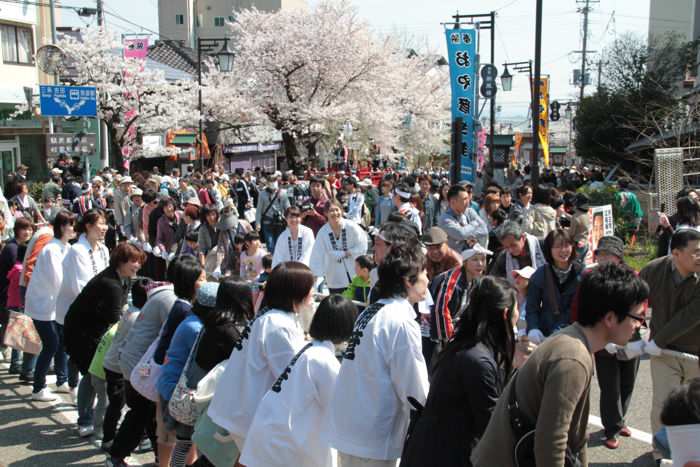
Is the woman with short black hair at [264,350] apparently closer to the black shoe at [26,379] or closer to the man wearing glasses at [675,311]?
the man wearing glasses at [675,311]

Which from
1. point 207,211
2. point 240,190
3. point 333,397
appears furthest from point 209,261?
point 240,190

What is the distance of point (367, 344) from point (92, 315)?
10.3 ft

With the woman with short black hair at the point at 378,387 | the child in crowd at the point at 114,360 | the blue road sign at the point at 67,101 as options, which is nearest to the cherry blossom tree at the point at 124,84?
the blue road sign at the point at 67,101

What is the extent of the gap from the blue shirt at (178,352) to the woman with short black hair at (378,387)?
124 cm

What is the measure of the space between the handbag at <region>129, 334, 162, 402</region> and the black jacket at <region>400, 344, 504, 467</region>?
207 cm

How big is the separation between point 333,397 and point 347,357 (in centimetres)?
21

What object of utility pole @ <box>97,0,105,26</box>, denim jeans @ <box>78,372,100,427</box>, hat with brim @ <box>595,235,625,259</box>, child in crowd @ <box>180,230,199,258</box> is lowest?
denim jeans @ <box>78,372,100,427</box>

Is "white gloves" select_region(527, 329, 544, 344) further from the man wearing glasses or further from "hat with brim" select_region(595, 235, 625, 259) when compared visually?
"hat with brim" select_region(595, 235, 625, 259)

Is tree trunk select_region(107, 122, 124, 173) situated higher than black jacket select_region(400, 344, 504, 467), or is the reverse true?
tree trunk select_region(107, 122, 124, 173)

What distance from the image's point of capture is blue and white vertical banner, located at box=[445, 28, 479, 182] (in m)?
13.7

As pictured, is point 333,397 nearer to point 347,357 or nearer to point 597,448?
point 347,357

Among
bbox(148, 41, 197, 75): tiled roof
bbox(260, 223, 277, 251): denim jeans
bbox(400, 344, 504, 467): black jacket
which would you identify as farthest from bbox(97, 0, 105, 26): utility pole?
bbox(400, 344, 504, 467): black jacket

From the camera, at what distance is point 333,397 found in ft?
11.1

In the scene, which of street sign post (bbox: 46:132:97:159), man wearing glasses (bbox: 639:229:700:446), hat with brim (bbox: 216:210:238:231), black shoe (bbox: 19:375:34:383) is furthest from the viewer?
street sign post (bbox: 46:132:97:159)
